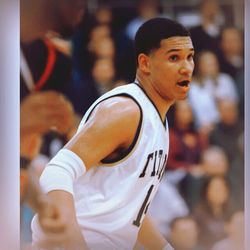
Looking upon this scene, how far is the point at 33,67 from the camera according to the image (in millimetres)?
2596

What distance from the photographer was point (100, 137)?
8.26ft

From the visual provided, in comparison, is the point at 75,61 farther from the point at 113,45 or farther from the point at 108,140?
the point at 108,140

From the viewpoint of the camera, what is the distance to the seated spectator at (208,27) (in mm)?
2596

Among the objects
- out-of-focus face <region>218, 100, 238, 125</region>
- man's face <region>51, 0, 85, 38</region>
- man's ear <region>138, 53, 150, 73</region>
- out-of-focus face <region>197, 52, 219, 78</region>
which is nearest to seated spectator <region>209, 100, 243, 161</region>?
out-of-focus face <region>218, 100, 238, 125</region>

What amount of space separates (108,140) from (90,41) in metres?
0.43

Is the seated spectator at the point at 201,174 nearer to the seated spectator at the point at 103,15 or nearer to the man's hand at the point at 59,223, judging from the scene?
the man's hand at the point at 59,223

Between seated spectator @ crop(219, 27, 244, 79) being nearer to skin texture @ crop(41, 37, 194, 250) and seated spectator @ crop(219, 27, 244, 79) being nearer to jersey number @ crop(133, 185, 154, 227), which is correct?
skin texture @ crop(41, 37, 194, 250)

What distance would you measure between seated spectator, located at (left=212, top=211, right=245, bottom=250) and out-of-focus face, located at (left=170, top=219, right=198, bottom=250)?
10cm

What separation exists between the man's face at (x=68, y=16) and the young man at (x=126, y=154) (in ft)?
0.88

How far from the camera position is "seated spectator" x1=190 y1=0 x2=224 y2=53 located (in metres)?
2.60

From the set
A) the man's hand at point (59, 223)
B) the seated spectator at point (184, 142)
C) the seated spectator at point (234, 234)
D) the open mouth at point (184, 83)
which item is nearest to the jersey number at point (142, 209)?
the seated spectator at point (184, 142)

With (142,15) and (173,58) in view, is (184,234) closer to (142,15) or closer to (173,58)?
(173,58)

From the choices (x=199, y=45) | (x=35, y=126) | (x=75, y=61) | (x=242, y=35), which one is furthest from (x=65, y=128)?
(x=242, y=35)

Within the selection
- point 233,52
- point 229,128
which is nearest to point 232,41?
point 233,52
